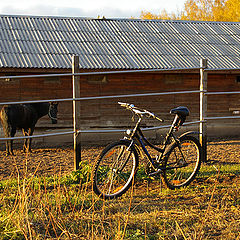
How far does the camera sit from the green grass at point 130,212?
3.50 m

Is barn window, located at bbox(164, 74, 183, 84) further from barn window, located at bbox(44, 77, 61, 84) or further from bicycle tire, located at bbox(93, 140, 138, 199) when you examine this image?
bicycle tire, located at bbox(93, 140, 138, 199)

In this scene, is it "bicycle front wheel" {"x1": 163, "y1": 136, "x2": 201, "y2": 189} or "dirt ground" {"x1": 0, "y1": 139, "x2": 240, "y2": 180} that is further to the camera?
"dirt ground" {"x1": 0, "y1": 139, "x2": 240, "y2": 180}

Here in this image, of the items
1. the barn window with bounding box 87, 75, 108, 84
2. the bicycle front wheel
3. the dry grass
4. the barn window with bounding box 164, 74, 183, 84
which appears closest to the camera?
the dry grass

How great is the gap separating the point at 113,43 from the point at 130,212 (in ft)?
36.7

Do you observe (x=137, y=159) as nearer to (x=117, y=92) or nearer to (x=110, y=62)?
(x=110, y=62)

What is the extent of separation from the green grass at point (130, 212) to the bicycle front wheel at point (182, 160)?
13cm

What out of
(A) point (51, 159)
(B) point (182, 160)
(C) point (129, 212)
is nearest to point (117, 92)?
(A) point (51, 159)

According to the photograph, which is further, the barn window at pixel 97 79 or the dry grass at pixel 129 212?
the barn window at pixel 97 79

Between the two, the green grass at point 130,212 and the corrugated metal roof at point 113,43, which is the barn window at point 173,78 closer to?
the corrugated metal roof at point 113,43

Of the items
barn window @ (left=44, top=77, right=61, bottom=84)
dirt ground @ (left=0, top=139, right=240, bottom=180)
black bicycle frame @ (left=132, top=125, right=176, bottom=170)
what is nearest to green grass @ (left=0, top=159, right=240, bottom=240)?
black bicycle frame @ (left=132, top=125, right=176, bottom=170)

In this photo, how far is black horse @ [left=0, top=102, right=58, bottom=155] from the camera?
33.2 feet

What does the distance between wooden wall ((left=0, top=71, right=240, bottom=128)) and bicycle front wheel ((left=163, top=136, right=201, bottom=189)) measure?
7996 mm

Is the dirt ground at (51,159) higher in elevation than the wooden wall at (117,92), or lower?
lower

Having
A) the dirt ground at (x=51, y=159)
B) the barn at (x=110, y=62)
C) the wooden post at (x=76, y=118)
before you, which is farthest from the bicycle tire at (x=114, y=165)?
the barn at (x=110, y=62)
